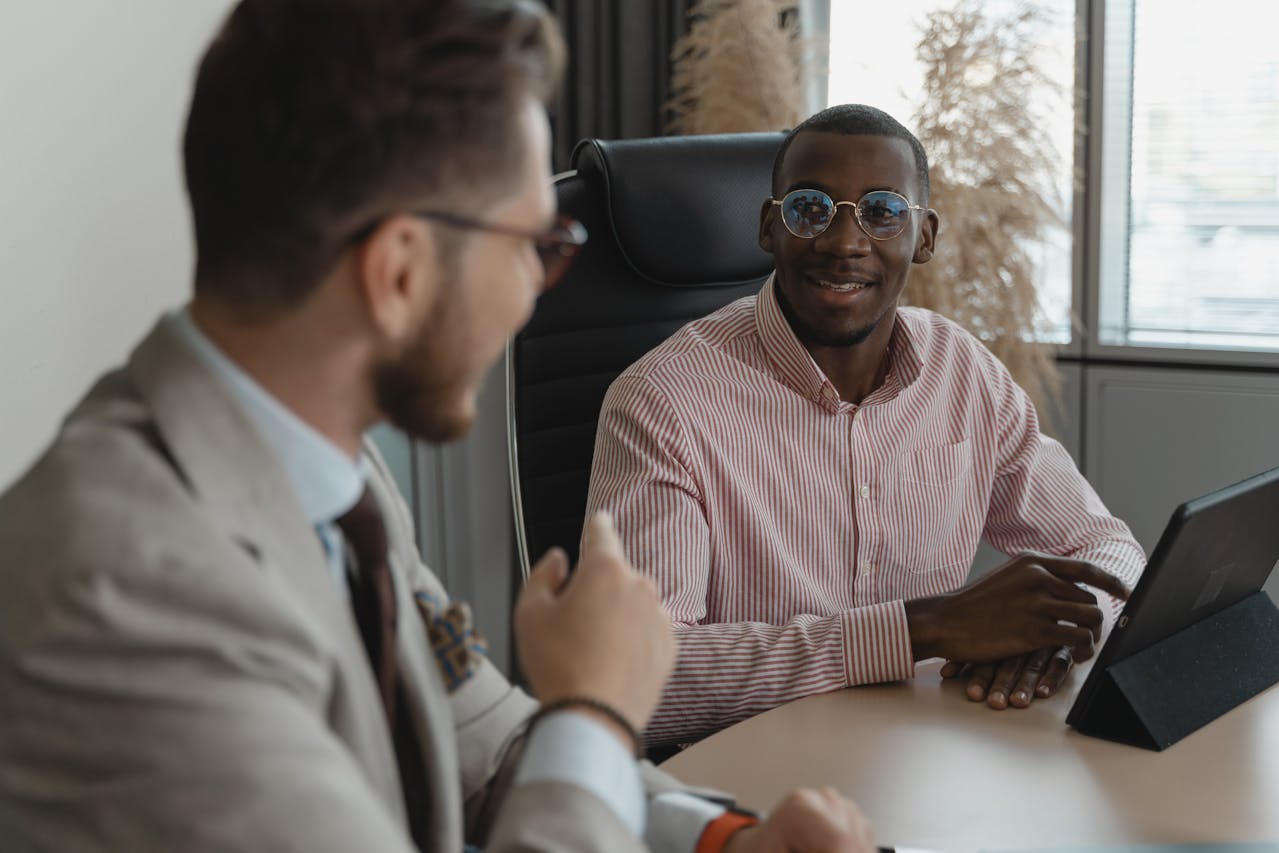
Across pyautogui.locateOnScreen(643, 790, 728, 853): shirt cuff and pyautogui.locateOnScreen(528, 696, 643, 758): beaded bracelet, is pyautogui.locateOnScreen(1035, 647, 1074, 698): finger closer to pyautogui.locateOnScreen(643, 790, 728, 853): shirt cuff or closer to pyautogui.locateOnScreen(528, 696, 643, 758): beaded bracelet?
pyautogui.locateOnScreen(643, 790, 728, 853): shirt cuff

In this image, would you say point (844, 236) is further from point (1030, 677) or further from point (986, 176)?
point (986, 176)

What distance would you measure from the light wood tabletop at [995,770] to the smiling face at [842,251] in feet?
1.94

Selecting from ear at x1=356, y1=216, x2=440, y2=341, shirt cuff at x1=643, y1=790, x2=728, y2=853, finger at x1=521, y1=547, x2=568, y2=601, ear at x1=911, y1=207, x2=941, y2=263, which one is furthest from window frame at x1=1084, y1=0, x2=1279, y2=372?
ear at x1=356, y1=216, x2=440, y2=341

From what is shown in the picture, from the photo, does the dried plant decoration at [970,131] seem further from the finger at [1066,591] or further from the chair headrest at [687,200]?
the finger at [1066,591]

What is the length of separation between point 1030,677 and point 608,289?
0.86 metres

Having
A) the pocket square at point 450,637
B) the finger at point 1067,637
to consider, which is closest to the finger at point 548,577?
the pocket square at point 450,637

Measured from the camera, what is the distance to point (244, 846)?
2.12 feet

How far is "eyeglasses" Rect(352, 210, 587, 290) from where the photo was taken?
0.82 metres

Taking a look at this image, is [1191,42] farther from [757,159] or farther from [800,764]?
[800,764]

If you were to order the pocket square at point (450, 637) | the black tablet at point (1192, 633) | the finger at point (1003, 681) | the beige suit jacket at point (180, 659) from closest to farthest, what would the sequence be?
the beige suit jacket at point (180, 659) → the pocket square at point (450, 637) → the black tablet at point (1192, 633) → the finger at point (1003, 681)

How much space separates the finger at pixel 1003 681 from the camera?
135 cm

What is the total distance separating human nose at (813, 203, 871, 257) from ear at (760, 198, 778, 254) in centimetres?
12

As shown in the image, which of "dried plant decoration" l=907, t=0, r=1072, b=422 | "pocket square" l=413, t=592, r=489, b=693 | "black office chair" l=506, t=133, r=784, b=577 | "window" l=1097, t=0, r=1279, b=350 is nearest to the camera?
"pocket square" l=413, t=592, r=489, b=693

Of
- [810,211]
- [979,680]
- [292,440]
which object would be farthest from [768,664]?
[292,440]
